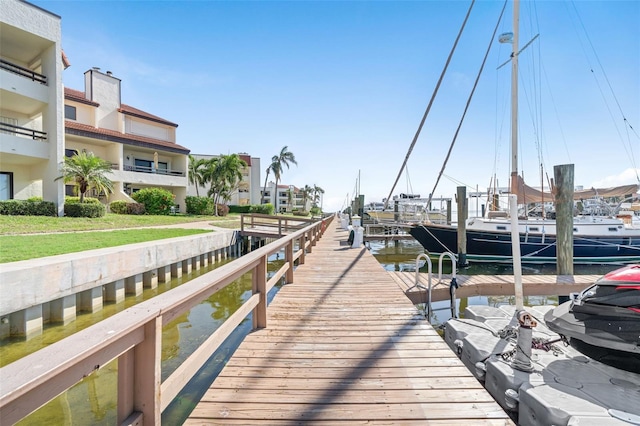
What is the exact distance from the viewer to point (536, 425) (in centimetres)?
263

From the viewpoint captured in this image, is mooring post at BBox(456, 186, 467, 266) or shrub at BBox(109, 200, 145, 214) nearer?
mooring post at BBox(456, 186, 467, 266)

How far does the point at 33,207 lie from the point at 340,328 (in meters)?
16.8

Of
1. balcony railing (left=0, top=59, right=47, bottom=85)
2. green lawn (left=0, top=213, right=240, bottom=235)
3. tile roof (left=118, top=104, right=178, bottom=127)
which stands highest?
tile roof (left=118, top=104, right=178, bottom=127)

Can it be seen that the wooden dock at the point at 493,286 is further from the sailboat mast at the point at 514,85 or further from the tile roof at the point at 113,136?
the tile roof at the point at 113,136

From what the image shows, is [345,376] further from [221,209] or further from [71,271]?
[221,209]

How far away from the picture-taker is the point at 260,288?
12.3ft

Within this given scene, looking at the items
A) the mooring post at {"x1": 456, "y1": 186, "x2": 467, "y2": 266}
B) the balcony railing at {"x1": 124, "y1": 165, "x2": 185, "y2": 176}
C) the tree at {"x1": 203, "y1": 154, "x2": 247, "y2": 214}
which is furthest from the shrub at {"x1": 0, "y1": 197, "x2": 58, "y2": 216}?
the mooring post at {"x1": 456, "y1": 186, "x2": 467, "y2": 266}

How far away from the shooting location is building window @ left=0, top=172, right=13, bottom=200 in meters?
15.2

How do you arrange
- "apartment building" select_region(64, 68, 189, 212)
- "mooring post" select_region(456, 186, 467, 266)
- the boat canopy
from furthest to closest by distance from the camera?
"apartment building" select_region(64, 68, 189, 212) < the boat canopy < "mooring post" select_region(456, 186, 467, 266)

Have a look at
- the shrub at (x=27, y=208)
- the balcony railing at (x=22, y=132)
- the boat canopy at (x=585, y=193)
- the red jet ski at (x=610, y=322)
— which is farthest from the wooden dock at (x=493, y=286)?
the balcony railing at (x=22, y=132)

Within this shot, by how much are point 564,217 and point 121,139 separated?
26673 millimetres

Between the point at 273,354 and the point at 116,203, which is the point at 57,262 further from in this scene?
the point at 116,203

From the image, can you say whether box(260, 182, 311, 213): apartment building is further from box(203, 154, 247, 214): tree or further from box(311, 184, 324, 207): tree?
box(203, 154, 247, 214): tree

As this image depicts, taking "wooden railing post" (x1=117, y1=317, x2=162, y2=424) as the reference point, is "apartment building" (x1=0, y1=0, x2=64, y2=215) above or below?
above
